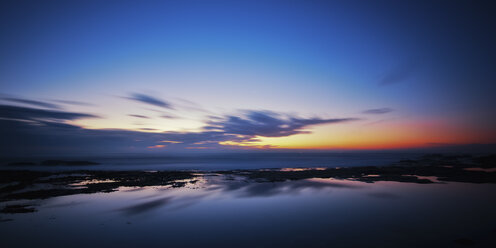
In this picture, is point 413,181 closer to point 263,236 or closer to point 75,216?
point 263,236

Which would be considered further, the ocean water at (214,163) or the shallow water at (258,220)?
the ocean water at (214,163)

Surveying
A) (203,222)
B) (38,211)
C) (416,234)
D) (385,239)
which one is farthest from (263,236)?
(38,211)

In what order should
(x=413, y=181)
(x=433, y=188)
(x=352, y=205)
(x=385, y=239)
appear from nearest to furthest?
(x=385, y=239)
(x=352, y=205)
(x=433, y=188)
(x=413, y=181)

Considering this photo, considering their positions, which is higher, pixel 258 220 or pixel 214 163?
pixel 258 220

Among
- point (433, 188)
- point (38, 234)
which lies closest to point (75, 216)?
point (38, 234)

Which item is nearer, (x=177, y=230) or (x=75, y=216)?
(x=177, y=230)

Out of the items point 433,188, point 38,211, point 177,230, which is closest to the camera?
point 177,230

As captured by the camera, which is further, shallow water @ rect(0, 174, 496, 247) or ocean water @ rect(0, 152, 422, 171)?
ocean water @ rect(0, 152, 422, 171)

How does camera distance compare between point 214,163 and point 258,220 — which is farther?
point 214,163
